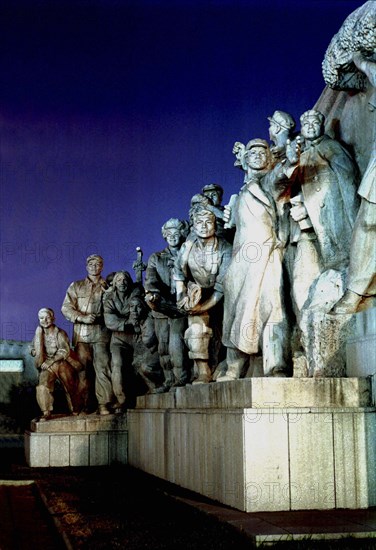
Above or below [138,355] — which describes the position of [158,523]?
below

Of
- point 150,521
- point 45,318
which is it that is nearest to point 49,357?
point 45,318

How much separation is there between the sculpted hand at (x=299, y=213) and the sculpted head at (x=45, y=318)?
22.0 ft

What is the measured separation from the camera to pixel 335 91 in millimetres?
9656

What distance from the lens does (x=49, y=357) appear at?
1483 centimetres

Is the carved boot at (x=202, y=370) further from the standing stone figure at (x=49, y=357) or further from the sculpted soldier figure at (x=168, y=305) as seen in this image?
the standing stone figure at (x=49, y=357)

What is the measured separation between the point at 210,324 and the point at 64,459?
4.40m

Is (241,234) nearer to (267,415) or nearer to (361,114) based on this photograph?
(361,114)

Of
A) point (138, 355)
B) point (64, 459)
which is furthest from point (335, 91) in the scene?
point (64, 459)

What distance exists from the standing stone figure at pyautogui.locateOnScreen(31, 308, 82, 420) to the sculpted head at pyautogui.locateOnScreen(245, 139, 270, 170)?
6160mm

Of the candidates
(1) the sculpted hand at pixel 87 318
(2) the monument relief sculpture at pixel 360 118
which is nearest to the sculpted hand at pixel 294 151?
(2) the monument relief sculpture at pixel 360 118

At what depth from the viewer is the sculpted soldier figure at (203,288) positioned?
10.6m

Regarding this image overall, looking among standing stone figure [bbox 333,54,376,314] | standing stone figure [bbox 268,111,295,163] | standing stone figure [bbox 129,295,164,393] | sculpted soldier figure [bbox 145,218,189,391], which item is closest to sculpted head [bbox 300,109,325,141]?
standing stone figure [bbox 333,54,376,314]

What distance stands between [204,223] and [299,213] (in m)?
1.86

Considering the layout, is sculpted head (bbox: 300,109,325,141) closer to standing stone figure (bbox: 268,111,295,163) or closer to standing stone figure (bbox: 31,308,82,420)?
standing stone figure (bbox: 268,111,295,163)
